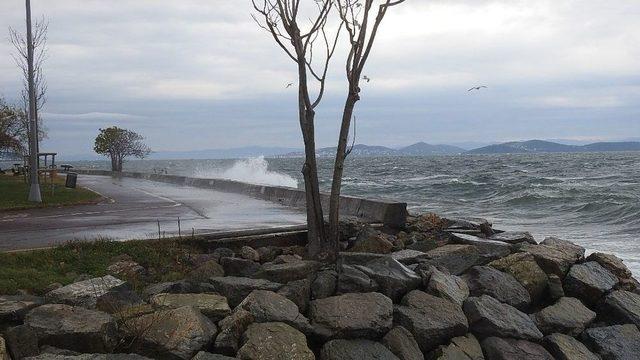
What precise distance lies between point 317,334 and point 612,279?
5.07m

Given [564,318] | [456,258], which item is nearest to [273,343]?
[456,258]

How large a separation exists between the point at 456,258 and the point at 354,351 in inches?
123

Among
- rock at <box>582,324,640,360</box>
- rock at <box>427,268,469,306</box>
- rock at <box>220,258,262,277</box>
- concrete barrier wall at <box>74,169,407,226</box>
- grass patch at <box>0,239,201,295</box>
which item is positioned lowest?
rock at <box>582,324,640,360</box>

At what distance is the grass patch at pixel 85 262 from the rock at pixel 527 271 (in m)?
4.26

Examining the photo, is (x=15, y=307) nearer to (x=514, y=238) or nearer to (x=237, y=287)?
(x=237, y=287)

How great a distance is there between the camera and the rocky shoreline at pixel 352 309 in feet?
18.3

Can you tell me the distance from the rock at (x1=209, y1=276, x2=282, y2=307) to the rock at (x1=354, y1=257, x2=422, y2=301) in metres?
1.16

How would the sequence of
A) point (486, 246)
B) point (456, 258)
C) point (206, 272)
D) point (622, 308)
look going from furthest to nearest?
1. point (486, 246)
2. point (456, 258)
3. point (622, 308)
4. point (206, 272)

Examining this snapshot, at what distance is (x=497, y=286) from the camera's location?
26.3 ft

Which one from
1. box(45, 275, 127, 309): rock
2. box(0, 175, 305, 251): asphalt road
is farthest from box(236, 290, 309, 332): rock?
box(0, 175, 305, 251): asphalt road

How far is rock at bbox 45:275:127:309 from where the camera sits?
242 inches

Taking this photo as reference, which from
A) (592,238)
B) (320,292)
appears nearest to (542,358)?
(320,292)

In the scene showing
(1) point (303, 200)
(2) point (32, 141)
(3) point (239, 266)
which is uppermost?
(2) point (32, 141)

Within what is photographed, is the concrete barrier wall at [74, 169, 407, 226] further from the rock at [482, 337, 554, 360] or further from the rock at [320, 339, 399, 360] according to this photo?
the rock at [320, 339, 399, 360]
